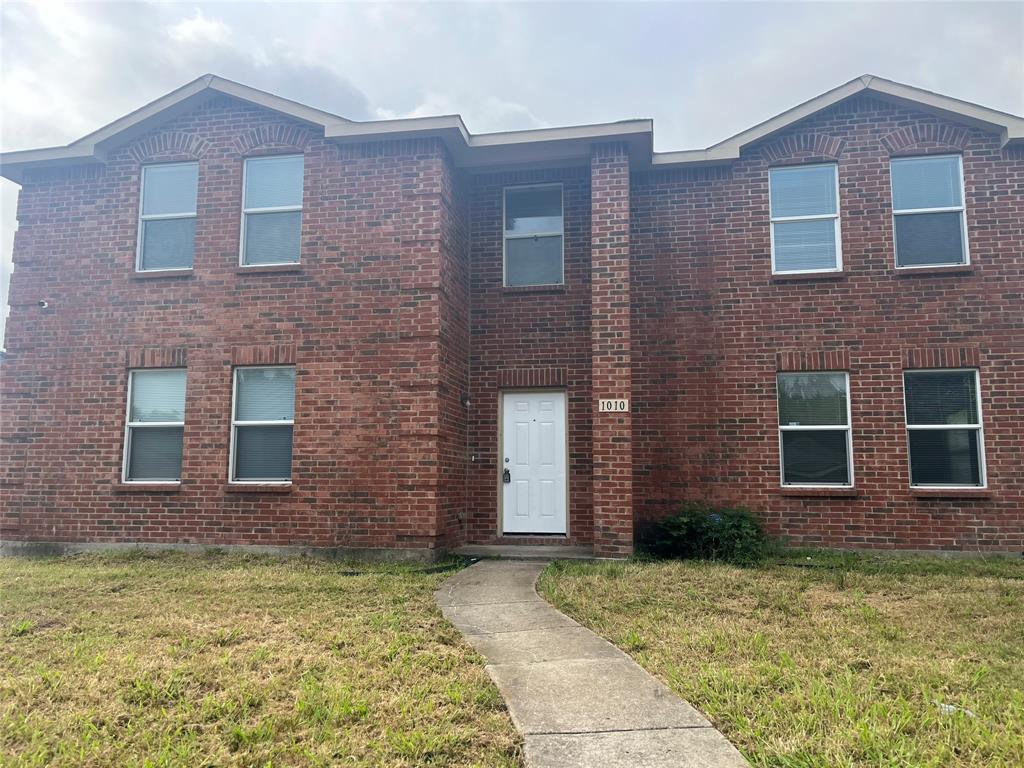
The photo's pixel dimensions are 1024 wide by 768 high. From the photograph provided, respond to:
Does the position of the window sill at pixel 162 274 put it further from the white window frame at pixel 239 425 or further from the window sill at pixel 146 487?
the window sill at pixel 146 487

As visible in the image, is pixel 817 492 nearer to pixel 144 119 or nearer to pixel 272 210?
pixel 272 210

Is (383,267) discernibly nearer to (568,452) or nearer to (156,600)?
(568,452)

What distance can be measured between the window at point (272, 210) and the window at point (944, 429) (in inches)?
354

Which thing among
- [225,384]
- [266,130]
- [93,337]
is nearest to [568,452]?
[225,384]

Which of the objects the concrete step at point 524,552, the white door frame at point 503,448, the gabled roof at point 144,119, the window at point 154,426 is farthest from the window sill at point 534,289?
the window at point 154,426

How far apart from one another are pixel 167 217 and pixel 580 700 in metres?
9.49

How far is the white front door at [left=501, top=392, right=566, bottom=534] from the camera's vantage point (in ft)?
33.7


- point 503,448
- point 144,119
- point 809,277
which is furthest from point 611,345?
point 144,119

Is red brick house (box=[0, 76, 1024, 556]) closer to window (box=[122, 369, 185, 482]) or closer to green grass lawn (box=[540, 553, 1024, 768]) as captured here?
window (box=[122, 369, 185, 482])

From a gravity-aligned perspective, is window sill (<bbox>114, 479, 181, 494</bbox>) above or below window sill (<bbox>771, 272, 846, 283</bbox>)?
below

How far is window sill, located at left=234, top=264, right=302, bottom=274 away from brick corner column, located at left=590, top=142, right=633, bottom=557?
13.8 feet

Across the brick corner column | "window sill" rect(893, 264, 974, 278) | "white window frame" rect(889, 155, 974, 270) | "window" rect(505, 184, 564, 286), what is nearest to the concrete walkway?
the brick corner column

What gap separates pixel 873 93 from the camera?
33.2 ft

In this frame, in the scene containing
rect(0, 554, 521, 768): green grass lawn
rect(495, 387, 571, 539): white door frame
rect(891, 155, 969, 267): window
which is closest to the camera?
rect(0, 554, 521, 768): green grass lawn
